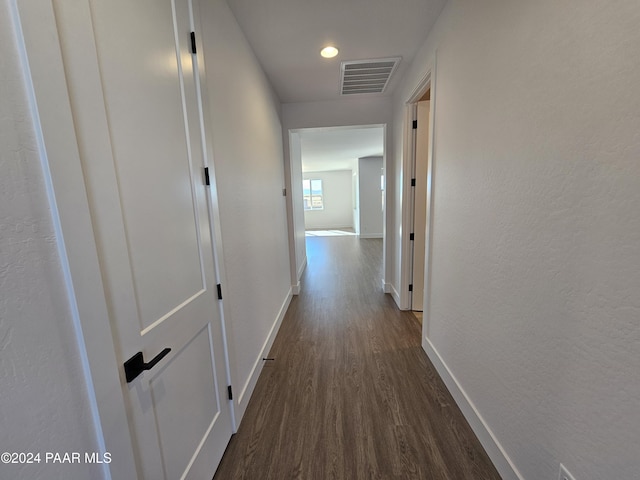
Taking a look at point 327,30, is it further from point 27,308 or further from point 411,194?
point 27,308

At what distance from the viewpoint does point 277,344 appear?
246 centimetres

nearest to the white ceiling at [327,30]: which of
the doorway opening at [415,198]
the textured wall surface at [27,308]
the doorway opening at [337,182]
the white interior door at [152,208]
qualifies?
the doorway opening at [415,198]

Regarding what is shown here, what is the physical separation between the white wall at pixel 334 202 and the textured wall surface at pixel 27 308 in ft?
32.1

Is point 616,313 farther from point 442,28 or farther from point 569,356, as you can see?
point 442,28

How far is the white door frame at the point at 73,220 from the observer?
56 centimetres

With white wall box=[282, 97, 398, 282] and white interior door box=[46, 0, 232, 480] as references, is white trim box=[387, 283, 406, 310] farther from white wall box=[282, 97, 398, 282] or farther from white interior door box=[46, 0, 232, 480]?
white interior door box=[46, 0, 232, 480]

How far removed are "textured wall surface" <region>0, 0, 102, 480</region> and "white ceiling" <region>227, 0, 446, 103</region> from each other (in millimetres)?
1655

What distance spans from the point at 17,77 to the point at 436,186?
2.09m

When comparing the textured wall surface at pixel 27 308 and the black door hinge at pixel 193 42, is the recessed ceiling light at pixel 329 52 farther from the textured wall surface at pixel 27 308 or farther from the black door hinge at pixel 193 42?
the textured wall surface at pixel 27 308

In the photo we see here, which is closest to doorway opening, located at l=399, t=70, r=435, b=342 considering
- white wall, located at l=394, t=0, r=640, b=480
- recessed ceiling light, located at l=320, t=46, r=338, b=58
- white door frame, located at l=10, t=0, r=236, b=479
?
recessed ceiling light, located at l=320, t=46, r=338, b=58

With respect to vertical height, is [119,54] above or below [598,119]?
above

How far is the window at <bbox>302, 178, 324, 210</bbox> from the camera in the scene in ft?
34.7

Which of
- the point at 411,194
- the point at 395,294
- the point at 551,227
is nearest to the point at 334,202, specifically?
the point at 395,294

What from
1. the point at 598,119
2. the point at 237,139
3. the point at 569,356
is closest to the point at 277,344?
the point at 237,139
